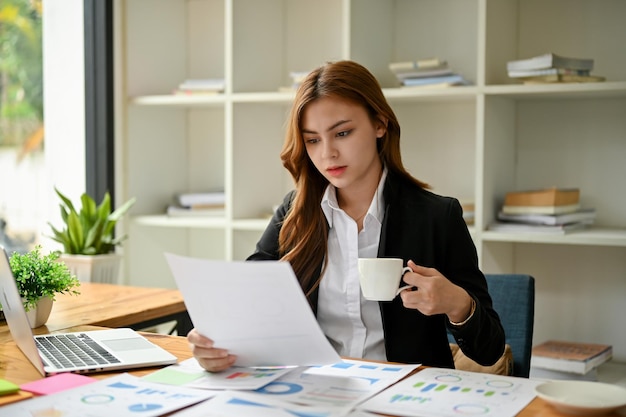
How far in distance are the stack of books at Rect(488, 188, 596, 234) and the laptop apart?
1501mm

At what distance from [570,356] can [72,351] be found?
171 cm

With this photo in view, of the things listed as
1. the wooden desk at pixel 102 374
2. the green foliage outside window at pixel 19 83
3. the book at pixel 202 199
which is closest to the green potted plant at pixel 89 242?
the book at pixel 202 199

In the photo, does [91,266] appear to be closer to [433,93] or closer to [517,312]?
[433,93]

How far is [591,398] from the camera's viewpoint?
1.30 metres

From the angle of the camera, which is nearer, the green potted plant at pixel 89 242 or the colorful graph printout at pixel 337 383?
the colorful graph printout at pixel 337 383

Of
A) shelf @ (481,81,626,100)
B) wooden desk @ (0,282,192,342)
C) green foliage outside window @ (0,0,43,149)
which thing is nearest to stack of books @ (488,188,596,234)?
shelf @ (481,81,626,100)

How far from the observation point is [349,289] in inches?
73.4

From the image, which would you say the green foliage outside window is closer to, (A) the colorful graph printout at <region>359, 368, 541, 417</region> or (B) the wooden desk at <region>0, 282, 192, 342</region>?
(B) the wooden desk at <region>0, 282, 192, 342</region>

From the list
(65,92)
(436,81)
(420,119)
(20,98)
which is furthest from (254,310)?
(20,98)

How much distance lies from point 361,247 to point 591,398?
73 cm

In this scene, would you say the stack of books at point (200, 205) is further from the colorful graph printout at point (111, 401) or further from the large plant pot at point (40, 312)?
the colorful graph printout at point (111, 401)

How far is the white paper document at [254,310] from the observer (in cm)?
135

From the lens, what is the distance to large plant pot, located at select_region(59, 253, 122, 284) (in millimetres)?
2945

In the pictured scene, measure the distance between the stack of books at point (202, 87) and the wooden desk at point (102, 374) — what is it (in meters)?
1.65
